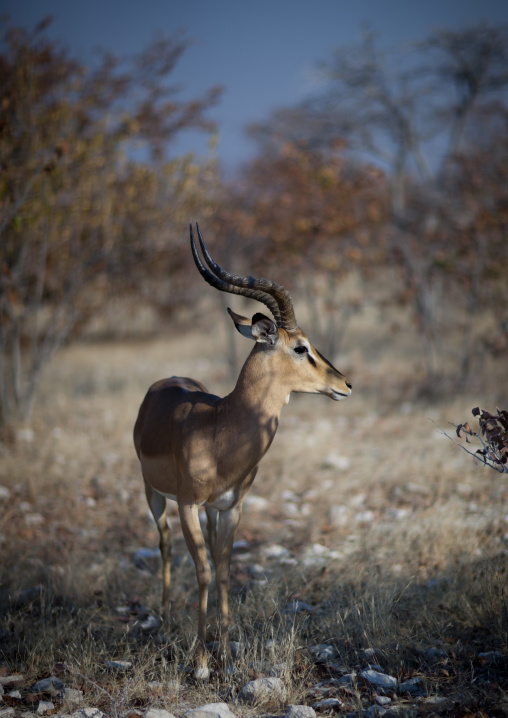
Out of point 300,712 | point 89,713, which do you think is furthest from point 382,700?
point 89,713

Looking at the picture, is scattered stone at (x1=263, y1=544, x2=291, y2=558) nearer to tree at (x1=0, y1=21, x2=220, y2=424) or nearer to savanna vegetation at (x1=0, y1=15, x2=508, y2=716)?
savanna vegetation at (x1=0, y1=15, x2=508, y2=716)

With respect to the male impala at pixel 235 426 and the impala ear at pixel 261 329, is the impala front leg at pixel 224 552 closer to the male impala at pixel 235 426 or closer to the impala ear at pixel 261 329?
the male impala at pixel 235 426

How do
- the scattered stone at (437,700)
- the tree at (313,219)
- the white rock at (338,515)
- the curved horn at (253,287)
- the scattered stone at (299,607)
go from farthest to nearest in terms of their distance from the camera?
the tree at (313,219)
the white rock at (338,515)
the scattered stone at (299,607)
the curved horn at (253,287)
the scattered stone at (437,700)

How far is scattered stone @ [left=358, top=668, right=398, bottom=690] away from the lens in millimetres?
3363

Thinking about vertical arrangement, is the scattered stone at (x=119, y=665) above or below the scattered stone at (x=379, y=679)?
below

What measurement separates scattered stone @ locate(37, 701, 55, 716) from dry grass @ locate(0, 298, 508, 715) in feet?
0.70

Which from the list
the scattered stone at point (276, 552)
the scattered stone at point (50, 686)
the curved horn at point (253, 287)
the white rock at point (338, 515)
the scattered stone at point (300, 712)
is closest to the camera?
the scattered stone at point (300, 712)

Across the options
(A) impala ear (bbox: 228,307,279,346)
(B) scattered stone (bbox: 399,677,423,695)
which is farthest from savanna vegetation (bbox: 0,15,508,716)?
(A) impala ear (bbox: 228,307,279,346)

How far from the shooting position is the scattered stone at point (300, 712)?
3.04 metres

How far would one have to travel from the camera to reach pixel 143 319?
19906 mm

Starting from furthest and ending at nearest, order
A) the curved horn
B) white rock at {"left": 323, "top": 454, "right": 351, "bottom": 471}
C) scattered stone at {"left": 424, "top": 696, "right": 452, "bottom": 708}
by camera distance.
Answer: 1. white rock at {"left": 323, "top": 454, "right": 351, "bottom": 471}
2. the curved horn
3. scattered stone at {"left": 424, "top": 696, "right": 452, "bottom": 708}

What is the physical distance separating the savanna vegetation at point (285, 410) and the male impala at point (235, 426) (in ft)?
2.09

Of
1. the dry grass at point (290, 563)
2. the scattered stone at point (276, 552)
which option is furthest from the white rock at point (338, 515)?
the scattered stone at point (276, 552)

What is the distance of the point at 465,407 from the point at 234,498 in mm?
6219
